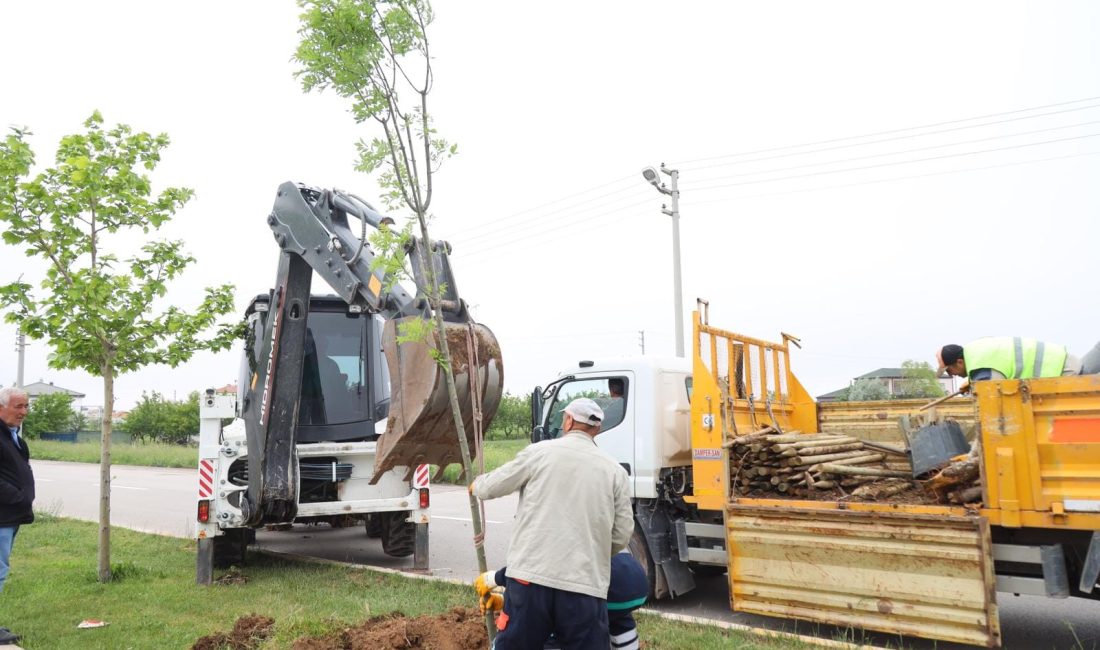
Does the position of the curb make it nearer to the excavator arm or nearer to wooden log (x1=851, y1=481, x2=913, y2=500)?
wooden log (x1=851, y1=481, x2=913, y2=500)

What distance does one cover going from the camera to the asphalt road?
6.13 m

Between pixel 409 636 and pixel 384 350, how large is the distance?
6.13ft

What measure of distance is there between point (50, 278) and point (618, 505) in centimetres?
665

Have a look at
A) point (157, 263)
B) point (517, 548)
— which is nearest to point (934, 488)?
point (517, 548)

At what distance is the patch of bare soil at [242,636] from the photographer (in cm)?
528

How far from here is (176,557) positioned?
9508 mm

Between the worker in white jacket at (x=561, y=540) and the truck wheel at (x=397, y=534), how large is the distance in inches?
228

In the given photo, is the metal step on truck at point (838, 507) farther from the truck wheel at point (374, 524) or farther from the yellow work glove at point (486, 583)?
the yellow work glove at point (486, 583)

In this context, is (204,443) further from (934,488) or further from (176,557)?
(934,488)

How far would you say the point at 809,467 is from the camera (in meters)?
6.25

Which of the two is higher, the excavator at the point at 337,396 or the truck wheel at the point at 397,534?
the excavator at the point at 337,396

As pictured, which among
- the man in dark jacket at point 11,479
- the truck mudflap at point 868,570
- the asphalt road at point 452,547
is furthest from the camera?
the asphalt road at point 452,547

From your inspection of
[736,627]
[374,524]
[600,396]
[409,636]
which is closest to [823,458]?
[736,627]

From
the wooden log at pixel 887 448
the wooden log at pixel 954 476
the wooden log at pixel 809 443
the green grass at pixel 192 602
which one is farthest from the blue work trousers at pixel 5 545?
the wooden log at pixel 954 476
